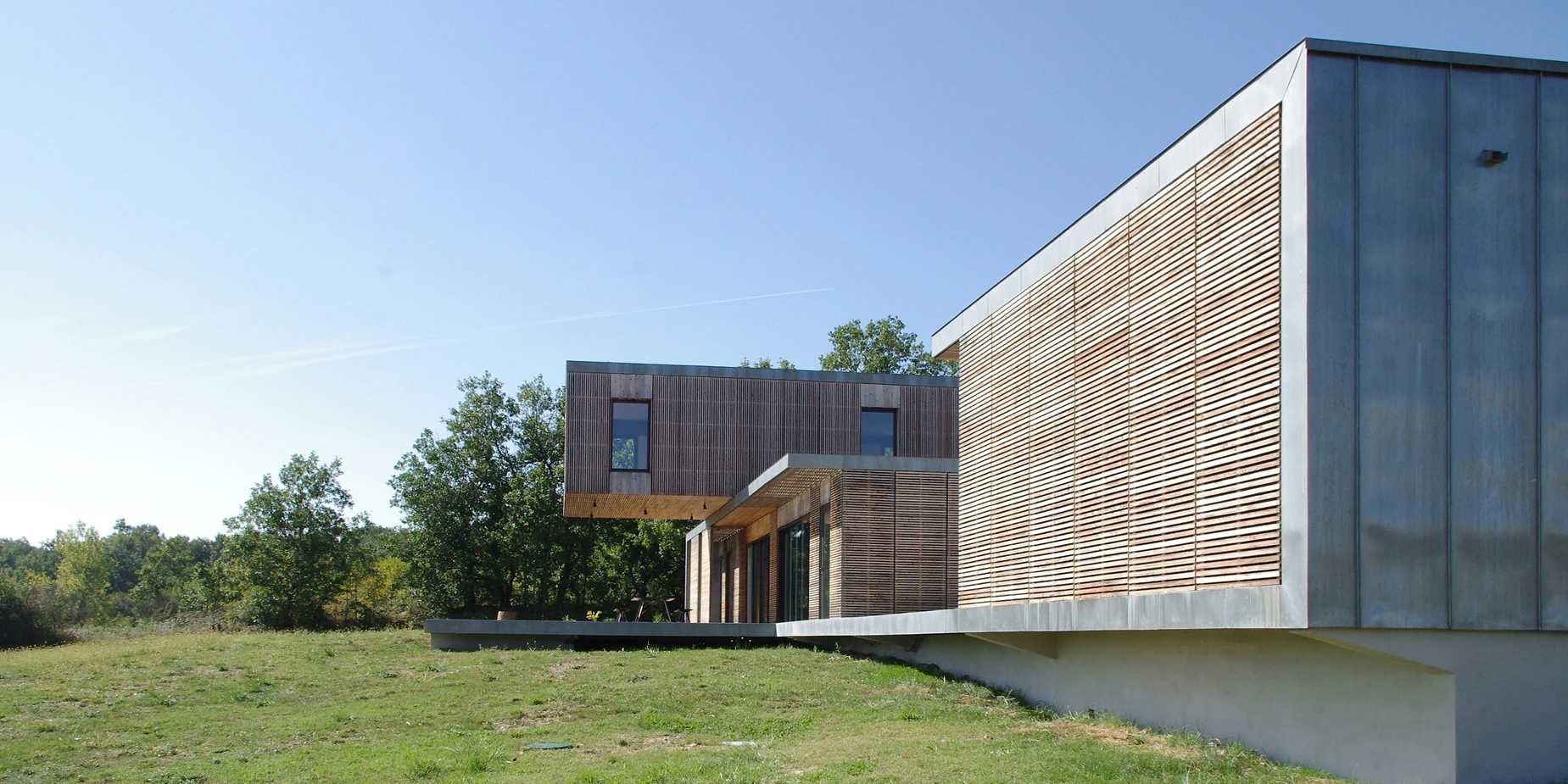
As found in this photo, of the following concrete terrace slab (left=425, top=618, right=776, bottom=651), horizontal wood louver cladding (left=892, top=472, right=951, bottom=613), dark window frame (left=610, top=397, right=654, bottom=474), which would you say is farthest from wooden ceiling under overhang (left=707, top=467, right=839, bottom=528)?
concrete terrace slab (left=425, top=618, right=776, bottom=651)

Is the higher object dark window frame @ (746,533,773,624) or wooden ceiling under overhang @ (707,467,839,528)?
wooden ceiling under overhang @ (707,467,839,528)

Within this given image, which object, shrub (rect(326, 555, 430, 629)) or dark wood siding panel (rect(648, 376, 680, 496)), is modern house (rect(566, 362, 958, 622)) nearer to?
dark wood siding panel (rect(648, 376, 680, 496))

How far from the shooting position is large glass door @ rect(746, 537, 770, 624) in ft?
107

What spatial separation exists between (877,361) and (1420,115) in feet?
147

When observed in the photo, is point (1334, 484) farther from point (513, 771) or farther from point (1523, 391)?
point (513, 771)

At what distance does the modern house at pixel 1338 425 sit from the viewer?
9.83m

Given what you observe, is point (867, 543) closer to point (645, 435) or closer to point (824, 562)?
point (824, 562)

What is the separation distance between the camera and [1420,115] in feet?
34.4

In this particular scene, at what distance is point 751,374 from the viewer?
32.1 m

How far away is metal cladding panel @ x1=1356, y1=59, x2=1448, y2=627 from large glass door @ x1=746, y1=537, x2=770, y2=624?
23.1m

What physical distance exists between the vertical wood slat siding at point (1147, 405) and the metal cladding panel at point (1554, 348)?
2079mm

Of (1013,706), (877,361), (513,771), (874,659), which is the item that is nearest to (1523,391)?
(1013,706)

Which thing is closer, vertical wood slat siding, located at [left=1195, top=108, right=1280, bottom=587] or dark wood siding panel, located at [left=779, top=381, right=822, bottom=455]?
vertical wood slat siding, located at [left=1195, top=108, right=1280, bottom=587]

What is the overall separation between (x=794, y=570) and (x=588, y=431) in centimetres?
628
